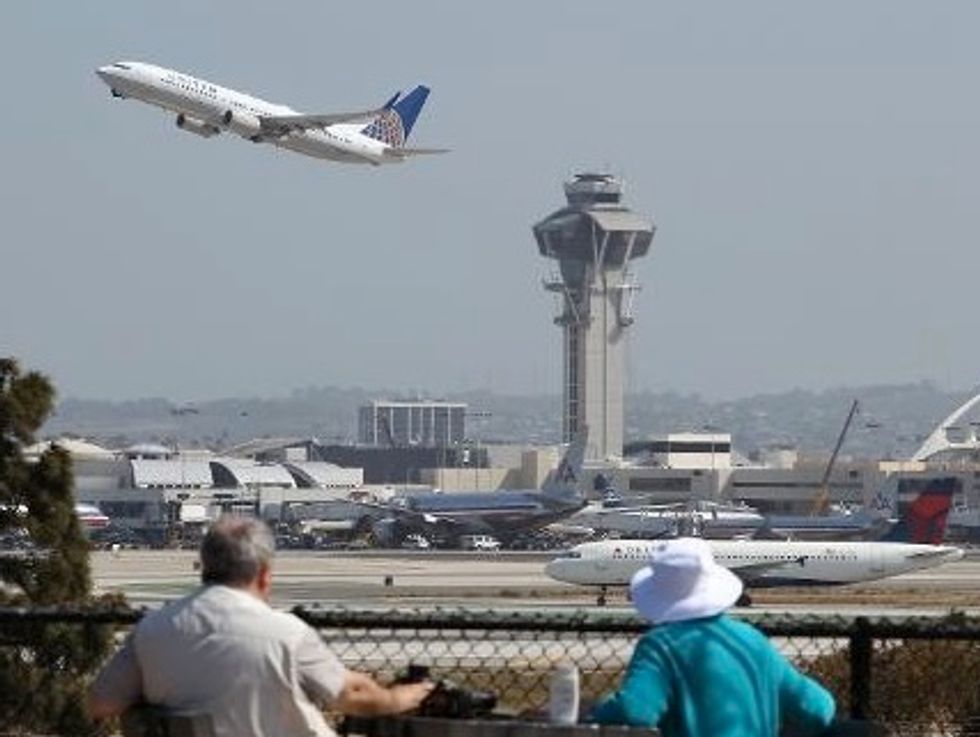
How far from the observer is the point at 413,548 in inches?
5950

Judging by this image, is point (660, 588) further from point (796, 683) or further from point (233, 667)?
point (233, 667)

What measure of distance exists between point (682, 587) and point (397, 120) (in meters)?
109

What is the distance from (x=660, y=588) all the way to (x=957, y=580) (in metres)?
96.6

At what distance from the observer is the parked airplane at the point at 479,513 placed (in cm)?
15488

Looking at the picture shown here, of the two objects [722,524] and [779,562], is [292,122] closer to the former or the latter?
[779,562]

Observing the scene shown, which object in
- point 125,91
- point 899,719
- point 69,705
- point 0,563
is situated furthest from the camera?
point 125,91

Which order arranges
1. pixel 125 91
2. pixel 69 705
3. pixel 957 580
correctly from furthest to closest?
pixel 957 580, pixel 125 91, pixel 69 705

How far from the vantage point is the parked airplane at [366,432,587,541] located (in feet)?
508

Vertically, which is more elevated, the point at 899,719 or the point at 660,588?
the point at 660,588

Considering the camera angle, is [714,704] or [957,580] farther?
[957,580]

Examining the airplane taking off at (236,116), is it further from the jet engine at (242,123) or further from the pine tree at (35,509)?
the pine tree at (35,509)

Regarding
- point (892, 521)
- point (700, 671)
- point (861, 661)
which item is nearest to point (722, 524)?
point (892, 521)

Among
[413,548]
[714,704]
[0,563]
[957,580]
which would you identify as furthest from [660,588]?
[413,548]

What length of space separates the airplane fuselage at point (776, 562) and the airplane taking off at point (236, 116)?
55.6 feet
